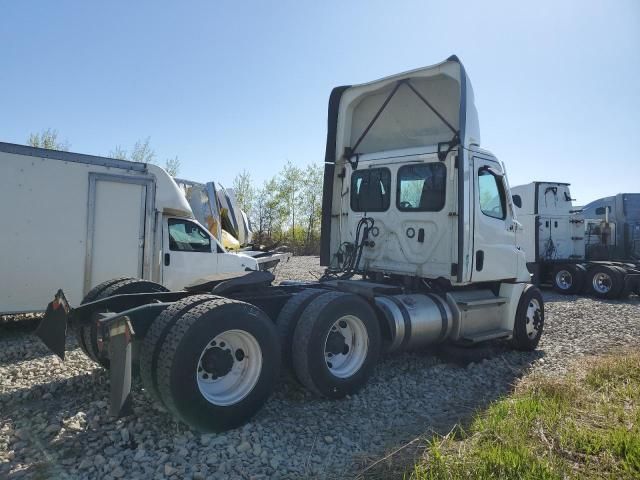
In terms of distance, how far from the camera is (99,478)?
9.77ft

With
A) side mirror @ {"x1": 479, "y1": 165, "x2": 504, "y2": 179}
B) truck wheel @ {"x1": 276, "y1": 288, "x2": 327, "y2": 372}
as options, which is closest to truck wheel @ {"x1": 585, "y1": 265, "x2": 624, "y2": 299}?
Answer: side mirror @ {"x1": 479, "y1": 165, "x2": 504, "y2": 179}

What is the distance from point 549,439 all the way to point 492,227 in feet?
11.3

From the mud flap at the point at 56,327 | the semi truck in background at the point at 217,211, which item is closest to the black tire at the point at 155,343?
the mud flap at the point at 56,327

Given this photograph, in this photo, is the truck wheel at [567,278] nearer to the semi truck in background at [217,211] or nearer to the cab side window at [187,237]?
the semi truck in background at [217,211]

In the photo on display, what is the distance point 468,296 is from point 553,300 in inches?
316

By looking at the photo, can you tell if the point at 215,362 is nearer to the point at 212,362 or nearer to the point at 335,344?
the point at 212,362

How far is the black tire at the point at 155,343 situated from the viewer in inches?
135

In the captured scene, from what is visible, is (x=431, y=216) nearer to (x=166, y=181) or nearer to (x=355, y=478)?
(x=355, y=478)

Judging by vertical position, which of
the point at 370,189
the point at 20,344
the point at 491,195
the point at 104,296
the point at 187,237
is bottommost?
the point at 20,344

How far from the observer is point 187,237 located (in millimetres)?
8453

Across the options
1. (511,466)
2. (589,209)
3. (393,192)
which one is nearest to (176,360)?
(511,466)

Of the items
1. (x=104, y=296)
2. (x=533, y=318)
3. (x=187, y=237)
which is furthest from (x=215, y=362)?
(x=533, y=318)

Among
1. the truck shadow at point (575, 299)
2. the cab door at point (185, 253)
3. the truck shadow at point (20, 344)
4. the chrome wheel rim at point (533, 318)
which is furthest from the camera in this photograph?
the truck shadow at point (575, 299)

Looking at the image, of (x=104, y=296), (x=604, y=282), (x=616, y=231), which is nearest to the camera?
(x=104, y=296)
